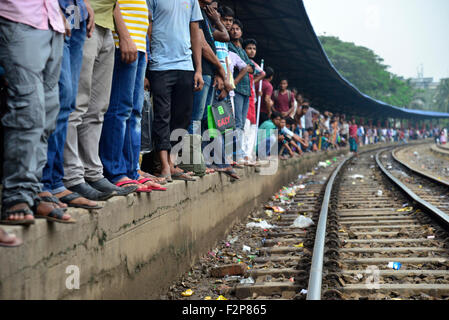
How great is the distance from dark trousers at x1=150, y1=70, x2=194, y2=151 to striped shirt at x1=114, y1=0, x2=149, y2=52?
53 cm

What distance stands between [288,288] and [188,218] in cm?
106

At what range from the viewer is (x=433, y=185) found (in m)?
10.8

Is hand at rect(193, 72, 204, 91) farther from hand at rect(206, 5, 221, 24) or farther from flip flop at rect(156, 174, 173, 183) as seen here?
hand at rect(206, 5, 221, 24)

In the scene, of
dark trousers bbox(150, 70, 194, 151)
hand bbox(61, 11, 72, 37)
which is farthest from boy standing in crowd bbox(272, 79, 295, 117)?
hand bbox(61, 11, 72, 37)

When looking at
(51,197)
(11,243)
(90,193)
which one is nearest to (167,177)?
(90,193)

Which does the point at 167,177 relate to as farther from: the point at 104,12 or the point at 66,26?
the point at 66,26

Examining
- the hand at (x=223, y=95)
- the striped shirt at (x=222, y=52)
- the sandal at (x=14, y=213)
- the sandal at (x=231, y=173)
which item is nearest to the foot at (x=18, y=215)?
the sandal at (x=14, y=213)

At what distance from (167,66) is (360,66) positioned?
58.0 meters

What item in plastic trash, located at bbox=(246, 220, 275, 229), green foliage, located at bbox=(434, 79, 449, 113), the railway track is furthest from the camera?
green foliage, located at bbox=(434, 79, 449, 113)

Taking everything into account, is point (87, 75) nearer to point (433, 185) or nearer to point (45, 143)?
point (45, 143)

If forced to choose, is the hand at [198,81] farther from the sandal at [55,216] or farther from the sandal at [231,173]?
the sandal at [55,216]

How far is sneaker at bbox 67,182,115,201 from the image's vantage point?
2879 mm

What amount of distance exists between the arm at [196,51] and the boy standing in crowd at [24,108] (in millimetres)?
2459

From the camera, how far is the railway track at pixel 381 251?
3551 mm
